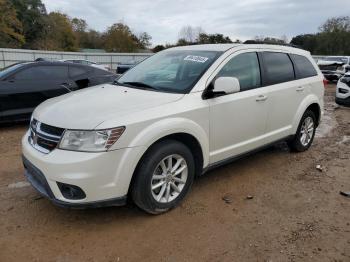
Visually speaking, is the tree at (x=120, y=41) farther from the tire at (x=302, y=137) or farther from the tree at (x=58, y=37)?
the tire at (x=302, y=137)

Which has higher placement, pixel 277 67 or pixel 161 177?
pixel 277 67

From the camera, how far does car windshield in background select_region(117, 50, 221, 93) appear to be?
4020 millimetres

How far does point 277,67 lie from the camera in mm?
5070

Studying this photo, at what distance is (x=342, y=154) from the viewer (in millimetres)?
5941

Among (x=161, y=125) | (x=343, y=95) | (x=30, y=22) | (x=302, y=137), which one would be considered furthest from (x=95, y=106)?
(x=30, y=22)

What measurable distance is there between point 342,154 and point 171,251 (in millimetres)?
4056

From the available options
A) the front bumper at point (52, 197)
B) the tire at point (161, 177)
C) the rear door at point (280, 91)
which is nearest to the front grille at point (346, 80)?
the rear door at point (280, 91)

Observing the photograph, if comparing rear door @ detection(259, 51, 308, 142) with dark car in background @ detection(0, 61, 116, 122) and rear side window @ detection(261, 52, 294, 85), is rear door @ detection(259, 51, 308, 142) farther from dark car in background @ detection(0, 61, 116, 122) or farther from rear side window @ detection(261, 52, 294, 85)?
dark car in background @ detection(0, 61, 116, 122)

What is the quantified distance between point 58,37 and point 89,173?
209 feet

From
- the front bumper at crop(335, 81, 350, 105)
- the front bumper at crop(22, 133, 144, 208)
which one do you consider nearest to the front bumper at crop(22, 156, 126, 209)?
the front bumper at crop(22, 133, 144, 208)

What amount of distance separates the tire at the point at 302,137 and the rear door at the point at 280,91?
0.36m

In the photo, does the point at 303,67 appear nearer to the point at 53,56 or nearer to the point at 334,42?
the point at 53,56

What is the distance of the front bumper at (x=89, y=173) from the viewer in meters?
3.09

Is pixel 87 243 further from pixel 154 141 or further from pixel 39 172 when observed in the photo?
pixel 154 141
